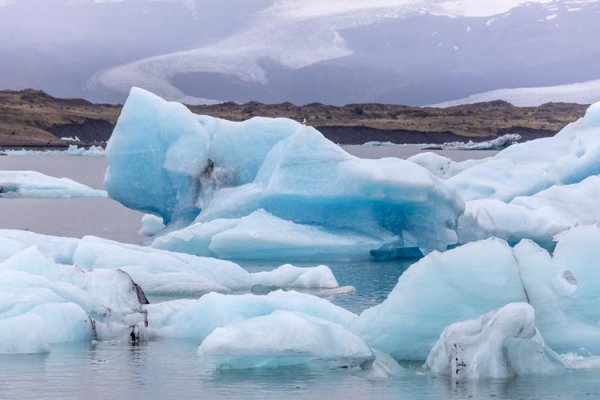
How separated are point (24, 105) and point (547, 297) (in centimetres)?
11250

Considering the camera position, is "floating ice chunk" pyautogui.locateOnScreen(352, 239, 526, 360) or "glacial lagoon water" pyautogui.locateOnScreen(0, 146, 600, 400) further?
"floating ice chunk" pyautogui.locateOnScreen(352, 239, 526, 360)

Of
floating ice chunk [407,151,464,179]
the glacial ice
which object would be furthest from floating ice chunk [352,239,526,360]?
floating ice chunk [407,151,464,179]

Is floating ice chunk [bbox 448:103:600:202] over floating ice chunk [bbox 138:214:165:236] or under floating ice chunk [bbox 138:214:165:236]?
over

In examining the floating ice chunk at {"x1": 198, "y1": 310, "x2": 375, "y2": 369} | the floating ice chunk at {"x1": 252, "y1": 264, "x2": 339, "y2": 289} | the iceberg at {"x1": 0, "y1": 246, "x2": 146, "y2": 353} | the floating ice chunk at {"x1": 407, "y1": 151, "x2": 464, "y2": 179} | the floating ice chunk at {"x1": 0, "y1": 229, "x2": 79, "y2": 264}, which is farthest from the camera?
the floating ice chunk at {"x1": 407, "y1": 151, "x2": 464, "y2": 179}

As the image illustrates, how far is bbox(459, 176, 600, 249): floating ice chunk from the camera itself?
72.5ft

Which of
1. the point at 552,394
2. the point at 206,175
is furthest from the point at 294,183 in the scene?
the point at 552,394

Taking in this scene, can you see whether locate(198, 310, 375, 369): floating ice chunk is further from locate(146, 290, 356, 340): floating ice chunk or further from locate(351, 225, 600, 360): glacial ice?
locate(146, 290, 356, 340): floating ice chunk

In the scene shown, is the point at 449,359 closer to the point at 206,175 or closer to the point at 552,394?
the point at 552,394

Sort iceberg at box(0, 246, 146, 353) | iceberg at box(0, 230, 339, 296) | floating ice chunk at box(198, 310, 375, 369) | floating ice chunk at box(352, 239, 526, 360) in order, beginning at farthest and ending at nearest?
iceberg at box(0, 230, 339, 296) → iceberg at box(0, 246, 146, 353) → floating ice chunk at box(352, 239, 526, 360) → floating ice chunk at box(198, 310, 375, 369)

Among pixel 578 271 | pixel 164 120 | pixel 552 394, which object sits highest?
pixel 164 120

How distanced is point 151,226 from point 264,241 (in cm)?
696

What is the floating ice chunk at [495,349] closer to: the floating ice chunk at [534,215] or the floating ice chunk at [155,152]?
the floating ice chunk at [534,215]

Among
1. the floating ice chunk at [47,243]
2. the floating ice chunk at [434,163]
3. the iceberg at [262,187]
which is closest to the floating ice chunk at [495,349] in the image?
the floating ice chunk at [47,243]

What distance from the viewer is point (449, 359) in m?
10.4
